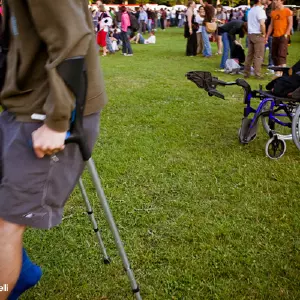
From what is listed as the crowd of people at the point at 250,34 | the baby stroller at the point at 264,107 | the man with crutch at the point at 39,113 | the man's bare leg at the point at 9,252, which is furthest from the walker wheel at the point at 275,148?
the crowd of people at the point at 250,34

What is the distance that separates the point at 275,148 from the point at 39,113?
12.4ft

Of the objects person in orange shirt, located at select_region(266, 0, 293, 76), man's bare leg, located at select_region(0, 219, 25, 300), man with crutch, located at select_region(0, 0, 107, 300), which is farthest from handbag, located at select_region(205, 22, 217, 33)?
man's bare leg, located at select_region(0, 219, 25, 300)

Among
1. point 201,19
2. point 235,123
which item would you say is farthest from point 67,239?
point 201,19

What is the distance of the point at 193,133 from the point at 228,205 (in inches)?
86.4

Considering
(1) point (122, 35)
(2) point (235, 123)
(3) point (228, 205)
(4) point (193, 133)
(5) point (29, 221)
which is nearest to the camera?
(5) point (29, 221)

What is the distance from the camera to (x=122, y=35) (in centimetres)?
1744

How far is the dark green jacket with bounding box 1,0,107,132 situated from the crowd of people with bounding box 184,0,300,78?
9433mm

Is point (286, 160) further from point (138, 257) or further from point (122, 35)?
point (122, 35)

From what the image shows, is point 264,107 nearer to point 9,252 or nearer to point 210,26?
point 9,252

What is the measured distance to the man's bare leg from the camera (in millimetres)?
1762

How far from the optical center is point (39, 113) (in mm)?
1741

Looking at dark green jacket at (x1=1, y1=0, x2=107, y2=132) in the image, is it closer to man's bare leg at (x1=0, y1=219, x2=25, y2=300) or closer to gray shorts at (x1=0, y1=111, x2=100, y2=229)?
gray shorts at (x1=0, y1=111, x2=100, y2=229)

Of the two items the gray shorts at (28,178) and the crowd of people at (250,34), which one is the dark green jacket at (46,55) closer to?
the gray shorts at (28,178)

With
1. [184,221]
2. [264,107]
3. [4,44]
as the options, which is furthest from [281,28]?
[4,44]
